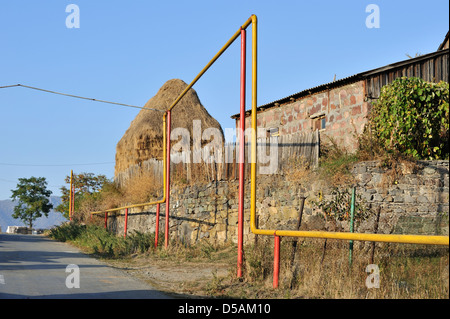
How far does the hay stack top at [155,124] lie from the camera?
119 ft

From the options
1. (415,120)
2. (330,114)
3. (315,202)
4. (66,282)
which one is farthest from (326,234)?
(330,114)

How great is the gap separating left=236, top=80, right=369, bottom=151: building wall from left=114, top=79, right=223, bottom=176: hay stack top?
14232 mm

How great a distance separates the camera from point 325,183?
45.6ft

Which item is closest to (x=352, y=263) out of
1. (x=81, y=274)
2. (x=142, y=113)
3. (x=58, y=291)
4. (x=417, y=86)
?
(x=58, y=291)

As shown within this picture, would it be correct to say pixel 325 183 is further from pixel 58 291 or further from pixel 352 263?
pixel 58 291

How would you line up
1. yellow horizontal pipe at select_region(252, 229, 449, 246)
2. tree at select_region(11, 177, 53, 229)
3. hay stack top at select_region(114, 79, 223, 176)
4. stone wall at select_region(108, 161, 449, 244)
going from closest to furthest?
yellow horizontal pipe at select_region(252, 229, 449, 246) < stone wall at select_region(108, 161, 449, 244) < hay stack top at select_region(114, 79, 223, 176) < tree at select_region(11, 177, 53, 229)

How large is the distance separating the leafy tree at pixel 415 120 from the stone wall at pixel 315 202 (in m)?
0.91

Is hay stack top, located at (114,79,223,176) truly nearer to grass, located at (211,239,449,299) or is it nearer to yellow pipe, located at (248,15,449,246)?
yellow pipe, located at (248,15,449,246)

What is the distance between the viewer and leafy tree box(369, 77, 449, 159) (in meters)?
14.0

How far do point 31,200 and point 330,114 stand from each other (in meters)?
57.0

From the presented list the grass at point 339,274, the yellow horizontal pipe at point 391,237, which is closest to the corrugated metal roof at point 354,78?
the grass at point 339,274

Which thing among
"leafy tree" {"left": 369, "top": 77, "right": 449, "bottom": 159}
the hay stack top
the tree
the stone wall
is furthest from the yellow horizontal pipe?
Result: the tree

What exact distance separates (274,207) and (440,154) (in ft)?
16.6

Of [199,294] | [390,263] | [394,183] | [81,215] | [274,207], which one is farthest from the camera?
[81,215]
